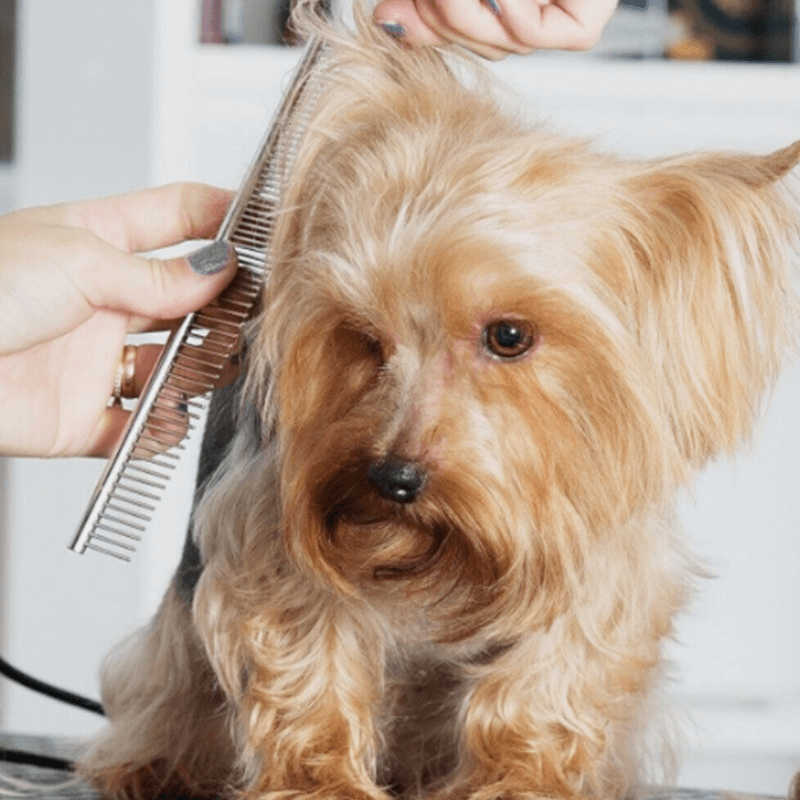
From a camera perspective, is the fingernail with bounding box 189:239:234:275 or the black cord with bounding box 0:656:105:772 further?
the black cord with bounding box 0:656:105:772

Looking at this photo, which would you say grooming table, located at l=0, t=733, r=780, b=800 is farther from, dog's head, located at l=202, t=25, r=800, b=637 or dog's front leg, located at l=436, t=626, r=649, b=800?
dog's head, located at l=202, t=25, r=800, b=637

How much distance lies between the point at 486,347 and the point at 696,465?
18 cm

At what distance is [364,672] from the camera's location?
1.24 metres

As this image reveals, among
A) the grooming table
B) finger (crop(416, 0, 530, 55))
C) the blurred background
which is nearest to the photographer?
finger (crop(416, 0, 530, 55))

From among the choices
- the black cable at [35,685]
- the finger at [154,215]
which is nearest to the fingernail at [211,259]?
the finger at [154,215]

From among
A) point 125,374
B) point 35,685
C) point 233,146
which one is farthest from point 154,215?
point 233,146

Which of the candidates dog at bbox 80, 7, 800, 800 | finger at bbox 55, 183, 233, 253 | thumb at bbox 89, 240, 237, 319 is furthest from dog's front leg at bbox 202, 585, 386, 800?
finger at bbox 55, 183, 233, 253

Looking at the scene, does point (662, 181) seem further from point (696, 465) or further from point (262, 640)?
point (262, 640)

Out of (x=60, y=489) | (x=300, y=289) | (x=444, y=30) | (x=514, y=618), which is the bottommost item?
(x=60, y=489)

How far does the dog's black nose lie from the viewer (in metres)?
1.06

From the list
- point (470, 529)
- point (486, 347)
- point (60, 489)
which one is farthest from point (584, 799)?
point (60, 489)

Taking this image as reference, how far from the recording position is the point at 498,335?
1094mm

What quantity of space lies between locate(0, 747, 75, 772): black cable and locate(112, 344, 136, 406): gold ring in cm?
32

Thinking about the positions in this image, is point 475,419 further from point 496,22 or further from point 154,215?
point 154,215
